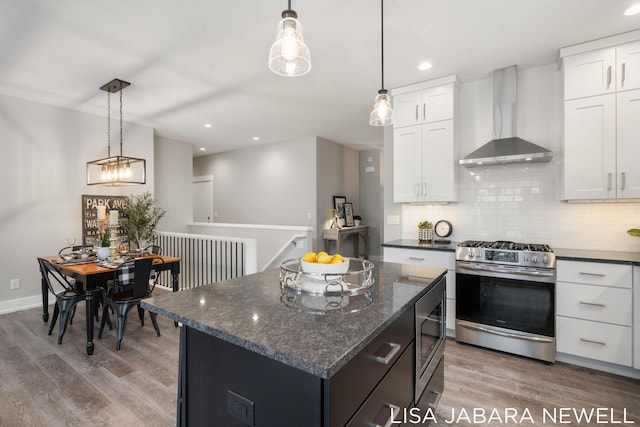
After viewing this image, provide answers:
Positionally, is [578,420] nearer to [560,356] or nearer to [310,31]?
[560,356]

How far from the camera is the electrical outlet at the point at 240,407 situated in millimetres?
933

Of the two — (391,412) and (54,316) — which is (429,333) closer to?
(391,412)

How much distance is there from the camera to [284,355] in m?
0.79

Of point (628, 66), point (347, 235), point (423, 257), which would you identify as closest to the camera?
point (628, 66)

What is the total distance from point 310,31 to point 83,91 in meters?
3.05

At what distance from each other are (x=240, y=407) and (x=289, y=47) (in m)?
1.38

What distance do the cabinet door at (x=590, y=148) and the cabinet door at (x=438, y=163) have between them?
0.96m

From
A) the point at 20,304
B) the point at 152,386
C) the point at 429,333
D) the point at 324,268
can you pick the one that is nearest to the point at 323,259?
the point at 324,268

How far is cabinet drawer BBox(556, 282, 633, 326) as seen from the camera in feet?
7.54

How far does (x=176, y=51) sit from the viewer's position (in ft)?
9.18

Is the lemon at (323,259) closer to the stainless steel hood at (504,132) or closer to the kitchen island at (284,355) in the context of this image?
the kitchen island at (284,355)

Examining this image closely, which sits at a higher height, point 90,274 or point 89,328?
point 90,274

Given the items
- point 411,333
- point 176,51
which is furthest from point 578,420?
point 176,51

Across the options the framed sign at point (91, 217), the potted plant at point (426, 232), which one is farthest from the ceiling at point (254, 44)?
the potted plant at point (426, 232)
